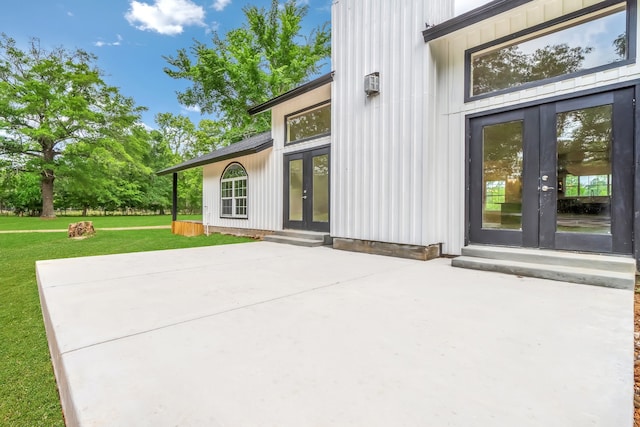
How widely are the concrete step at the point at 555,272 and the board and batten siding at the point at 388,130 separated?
0.83 metres

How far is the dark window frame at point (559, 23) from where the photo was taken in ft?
10.9

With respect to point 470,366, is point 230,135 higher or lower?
higher

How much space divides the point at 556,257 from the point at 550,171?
1.10m

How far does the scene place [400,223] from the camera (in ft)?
15.9

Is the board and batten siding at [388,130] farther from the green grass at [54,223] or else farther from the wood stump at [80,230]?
the green grass at [54,223]

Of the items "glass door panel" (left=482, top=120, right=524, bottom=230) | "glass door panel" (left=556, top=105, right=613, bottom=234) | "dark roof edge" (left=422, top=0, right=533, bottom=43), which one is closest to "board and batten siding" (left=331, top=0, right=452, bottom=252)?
"dark roof edge" (left=422, top=0, right=533, bottom=43)

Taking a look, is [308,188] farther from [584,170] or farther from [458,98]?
[584,170]

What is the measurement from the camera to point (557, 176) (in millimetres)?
3758

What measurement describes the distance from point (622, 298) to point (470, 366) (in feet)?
7.07

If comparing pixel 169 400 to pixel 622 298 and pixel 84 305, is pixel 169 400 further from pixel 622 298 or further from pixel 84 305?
pixel 622 298

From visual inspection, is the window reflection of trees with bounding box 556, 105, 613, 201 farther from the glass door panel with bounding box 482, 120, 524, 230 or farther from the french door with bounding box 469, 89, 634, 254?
the glass door panel with bounding box 482, 120, 524, 230

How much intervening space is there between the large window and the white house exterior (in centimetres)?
56

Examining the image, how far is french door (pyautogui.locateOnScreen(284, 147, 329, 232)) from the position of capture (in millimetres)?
6773

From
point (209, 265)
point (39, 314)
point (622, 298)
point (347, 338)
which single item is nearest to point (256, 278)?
point (209, 265)
